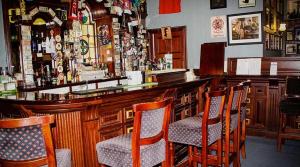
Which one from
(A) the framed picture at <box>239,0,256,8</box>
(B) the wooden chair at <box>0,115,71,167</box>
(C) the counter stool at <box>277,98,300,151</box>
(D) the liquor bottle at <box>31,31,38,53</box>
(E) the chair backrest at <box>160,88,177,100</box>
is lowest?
(C) the counter stool at <box>277,98,300,151</box>

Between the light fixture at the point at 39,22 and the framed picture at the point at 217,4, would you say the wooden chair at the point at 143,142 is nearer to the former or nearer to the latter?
the light fixture at the point at 39,22

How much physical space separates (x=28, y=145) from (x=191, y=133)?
152 centimetres

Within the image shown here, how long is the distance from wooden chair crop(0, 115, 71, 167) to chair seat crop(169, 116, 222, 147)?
1.31m

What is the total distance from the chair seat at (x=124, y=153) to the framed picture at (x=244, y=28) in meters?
5.29

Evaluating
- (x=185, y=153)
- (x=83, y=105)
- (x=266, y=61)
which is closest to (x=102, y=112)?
(x=83, y=105)

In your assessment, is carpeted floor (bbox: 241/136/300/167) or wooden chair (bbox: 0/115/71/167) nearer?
wooden chair (bbox: 0/115/71/167)

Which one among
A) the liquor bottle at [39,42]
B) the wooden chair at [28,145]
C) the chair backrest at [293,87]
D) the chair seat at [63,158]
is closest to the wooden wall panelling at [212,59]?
the chair backrest at [293,87]

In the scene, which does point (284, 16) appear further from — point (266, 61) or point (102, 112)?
point (102, 112)

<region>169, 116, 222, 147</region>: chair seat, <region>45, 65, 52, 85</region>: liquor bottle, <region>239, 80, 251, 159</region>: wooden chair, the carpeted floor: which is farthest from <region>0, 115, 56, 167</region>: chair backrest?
<region>45, 65, 52, 85</region>: liquor bottle

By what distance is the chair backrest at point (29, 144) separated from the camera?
1.81 metres

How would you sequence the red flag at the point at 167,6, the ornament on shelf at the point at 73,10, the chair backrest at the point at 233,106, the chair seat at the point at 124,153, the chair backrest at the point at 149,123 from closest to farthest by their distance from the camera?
the chair backrest at the point at 149,123, the chair seat at the point at 124,153, the chair backrest at the point at 233,106, the ornament on shelf at the point at 73,10, the red flag at the point at 167,6

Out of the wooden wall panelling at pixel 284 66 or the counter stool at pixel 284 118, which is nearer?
the counter stool at pixel 284 118

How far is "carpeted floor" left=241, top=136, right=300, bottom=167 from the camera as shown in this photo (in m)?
3.86

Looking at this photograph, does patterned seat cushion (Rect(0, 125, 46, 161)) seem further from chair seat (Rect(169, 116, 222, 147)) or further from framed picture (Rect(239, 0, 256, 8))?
framed picture (Rect(239, 0, 256, 8))
